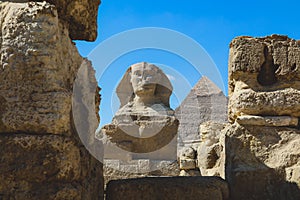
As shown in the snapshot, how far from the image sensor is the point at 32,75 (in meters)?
2.42

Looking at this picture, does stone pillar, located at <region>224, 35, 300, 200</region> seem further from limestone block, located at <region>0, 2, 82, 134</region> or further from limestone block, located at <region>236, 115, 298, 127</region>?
limestone block, located at <region>0, 2, 82, 134</region>

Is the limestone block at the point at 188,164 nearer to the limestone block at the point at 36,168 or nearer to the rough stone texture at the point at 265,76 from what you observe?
the rough stone texture at the point at 265,76

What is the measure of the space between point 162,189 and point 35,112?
1130 mm

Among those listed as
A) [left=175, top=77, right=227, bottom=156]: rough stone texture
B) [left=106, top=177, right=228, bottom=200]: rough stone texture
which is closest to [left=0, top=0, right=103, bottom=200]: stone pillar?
[left=106, top=177, right=228, bottom=200]: rough stone texture

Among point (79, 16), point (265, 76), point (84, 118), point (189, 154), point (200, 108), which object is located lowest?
point (189, 154)

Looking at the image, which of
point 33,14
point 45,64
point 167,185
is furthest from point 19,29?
point 167,185

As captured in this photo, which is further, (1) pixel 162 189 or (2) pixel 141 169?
(2) pixel 141 169

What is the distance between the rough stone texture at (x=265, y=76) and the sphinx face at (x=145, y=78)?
651 centimetres

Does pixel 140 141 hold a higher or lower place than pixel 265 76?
lower

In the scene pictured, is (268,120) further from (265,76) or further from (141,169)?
(141,169)

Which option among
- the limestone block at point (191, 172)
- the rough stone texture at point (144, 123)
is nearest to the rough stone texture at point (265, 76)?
the limestone block at point (191, 172)

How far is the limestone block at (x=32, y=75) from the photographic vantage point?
2.37m

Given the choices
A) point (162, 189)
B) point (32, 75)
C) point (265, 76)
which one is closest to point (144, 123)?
point (265, 76)

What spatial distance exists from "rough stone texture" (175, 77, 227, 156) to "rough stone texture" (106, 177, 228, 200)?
2934 centimetres
